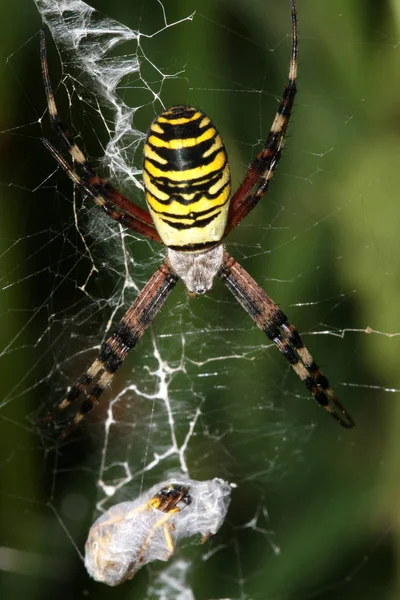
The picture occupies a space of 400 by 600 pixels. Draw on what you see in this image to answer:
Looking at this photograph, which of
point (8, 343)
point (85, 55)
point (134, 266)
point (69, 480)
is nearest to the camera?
point (85, 55)

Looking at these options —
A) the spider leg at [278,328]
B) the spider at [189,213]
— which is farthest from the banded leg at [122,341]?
the spider leg at [278,328]

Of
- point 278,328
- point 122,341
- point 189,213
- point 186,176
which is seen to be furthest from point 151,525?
point 186,176

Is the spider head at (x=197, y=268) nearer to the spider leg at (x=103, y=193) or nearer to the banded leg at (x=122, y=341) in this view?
the banded leg at (x=122, y=341)

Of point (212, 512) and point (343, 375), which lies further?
point (343, 375)

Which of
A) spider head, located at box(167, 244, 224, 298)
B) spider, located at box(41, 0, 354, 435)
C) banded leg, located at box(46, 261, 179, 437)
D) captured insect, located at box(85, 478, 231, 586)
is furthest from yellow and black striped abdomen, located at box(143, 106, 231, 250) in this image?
captured insect, located at box(85, 478, 231, 586)

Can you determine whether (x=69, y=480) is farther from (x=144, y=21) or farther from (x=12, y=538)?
(x=144, y=21)

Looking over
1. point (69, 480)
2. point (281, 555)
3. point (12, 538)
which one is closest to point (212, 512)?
point (281, 555)
